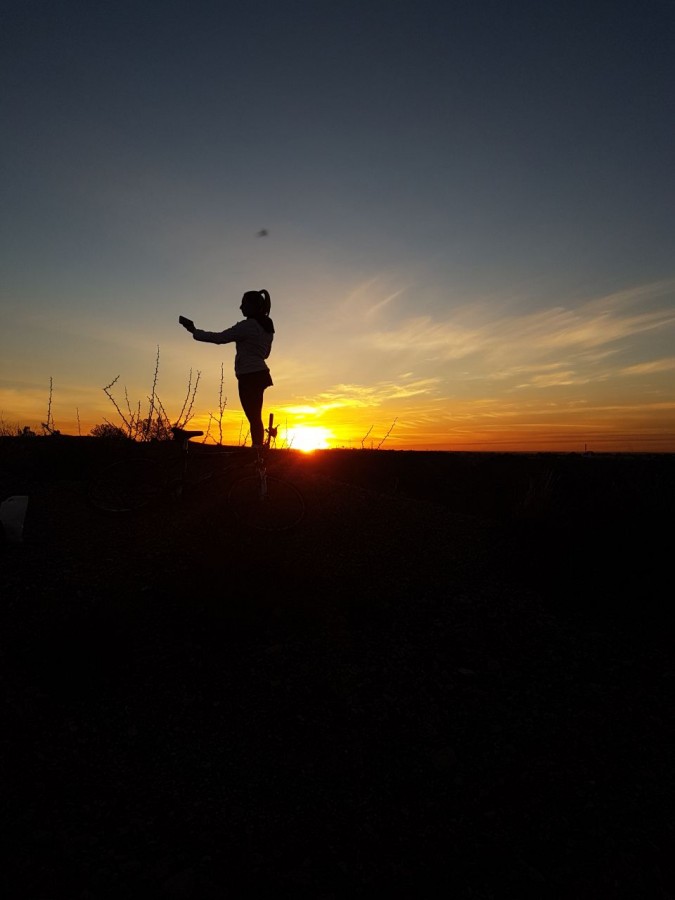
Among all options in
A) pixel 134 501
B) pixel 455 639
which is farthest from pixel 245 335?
pixel 455 639

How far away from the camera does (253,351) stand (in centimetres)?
800

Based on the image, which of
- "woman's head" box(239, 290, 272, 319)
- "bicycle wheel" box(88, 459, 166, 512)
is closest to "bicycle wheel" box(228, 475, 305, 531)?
"bicycle wheel" box(88, 459, 166, 512)

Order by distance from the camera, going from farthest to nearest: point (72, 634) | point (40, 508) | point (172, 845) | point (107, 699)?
point (40, 508) < point (72, 634) < point (107, 699) < point (172, 845)

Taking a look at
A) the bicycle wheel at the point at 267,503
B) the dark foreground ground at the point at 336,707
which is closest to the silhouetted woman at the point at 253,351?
the bicycle wheel at the point at 267,503

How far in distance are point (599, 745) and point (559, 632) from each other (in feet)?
6.07

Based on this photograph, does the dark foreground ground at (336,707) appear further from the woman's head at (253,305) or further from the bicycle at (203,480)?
the woman's head at (253,305)

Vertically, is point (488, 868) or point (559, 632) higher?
point (559, 632)

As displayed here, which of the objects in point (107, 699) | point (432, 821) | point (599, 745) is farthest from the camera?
point (107, 699)

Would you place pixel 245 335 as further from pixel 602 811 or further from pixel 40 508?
pixel 602 811

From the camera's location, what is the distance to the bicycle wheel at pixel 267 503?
8.13m

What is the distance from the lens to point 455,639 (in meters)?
5.81

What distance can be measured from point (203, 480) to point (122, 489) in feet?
4.50

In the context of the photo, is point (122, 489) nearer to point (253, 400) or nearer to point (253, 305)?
point (253, 400)

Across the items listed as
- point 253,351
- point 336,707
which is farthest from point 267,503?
point 336,707
